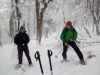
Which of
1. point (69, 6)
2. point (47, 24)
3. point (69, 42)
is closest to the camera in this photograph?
point (69, 42)

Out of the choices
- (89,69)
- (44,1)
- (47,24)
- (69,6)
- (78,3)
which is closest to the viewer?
(89,69)

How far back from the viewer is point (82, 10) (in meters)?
27.3

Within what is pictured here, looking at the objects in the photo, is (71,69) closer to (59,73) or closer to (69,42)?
(59,73)

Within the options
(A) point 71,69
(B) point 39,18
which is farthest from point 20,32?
(B) point 39,18

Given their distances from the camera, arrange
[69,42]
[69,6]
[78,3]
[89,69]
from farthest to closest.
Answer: [69,6], [78,3], [69,42], [89,69]

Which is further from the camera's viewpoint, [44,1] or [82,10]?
[82,10]

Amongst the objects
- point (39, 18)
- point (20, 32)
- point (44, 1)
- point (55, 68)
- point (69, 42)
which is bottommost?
point (55, 68)

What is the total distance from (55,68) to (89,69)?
1.62m

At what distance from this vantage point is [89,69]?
5883mm

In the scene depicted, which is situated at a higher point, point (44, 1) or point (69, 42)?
point (44, 1)

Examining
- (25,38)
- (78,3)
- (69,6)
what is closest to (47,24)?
(69,6)

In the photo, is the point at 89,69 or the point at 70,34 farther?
the point at 70,34

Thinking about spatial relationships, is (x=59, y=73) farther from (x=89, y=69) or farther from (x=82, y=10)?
(x=82, y=10)

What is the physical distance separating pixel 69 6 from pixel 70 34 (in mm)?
22445
